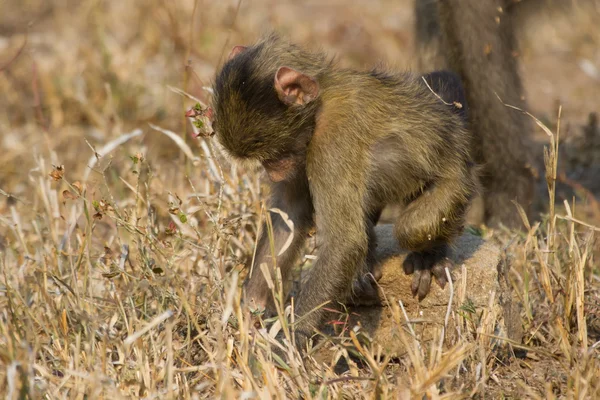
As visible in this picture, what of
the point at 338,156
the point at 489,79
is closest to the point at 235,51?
the point at 338,156

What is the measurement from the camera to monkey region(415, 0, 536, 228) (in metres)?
4.47

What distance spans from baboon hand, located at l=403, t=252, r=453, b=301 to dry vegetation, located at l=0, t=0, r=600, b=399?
26 cm

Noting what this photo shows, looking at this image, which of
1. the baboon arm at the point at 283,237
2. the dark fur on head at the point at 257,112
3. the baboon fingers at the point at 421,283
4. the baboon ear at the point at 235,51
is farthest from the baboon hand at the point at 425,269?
the baboon ear at the point at 235,51

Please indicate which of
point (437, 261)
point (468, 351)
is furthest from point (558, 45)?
point (468, 351)

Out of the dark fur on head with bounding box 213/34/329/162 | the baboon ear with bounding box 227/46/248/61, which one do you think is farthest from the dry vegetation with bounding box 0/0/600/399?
the baboon ear with bounding box 227/46/248/61

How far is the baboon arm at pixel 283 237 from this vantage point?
3.68m

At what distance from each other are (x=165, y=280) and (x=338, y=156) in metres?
0.82

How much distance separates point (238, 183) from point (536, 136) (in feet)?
10.6

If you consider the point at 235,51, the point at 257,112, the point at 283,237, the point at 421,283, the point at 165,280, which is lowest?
the point at 421,283

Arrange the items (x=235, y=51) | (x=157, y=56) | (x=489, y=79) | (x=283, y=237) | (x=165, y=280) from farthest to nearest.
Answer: (x=157, y=56) → (x=489, y=79) → (x=283, y=237) → (x=235, y=51) → (x=165, y=280)

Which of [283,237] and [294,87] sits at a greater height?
[294,87]

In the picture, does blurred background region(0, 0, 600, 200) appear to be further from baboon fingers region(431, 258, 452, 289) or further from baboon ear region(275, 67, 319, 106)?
baboon fingers region(431, 258, 452, 289)

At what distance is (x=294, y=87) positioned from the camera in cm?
333

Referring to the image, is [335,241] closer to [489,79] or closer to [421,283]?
[421,283]
